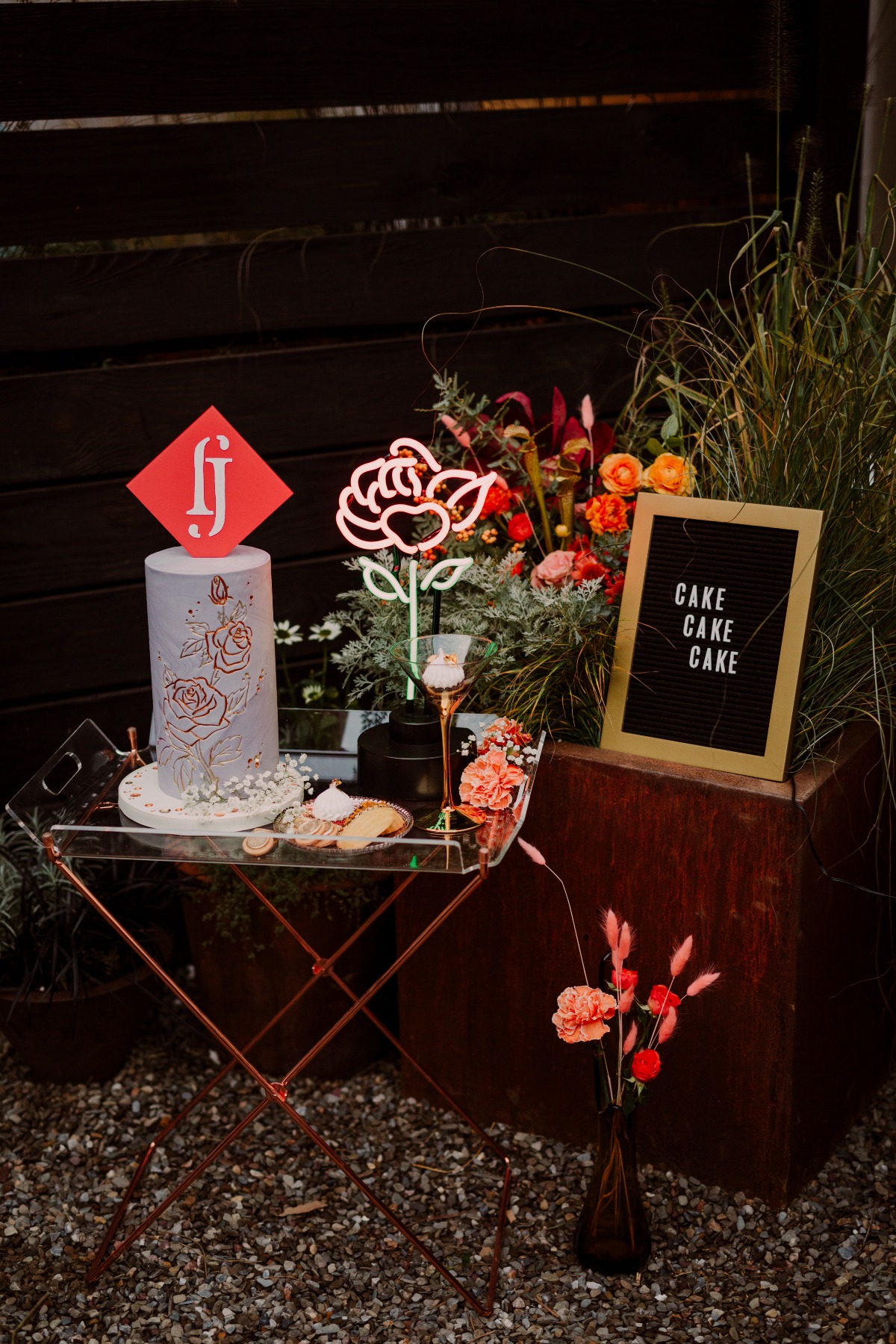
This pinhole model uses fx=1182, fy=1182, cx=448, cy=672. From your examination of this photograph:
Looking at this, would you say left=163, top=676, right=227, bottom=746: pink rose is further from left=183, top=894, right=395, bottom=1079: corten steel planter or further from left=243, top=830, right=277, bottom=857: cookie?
left=183, top=894, right=395, bottom=1079: corten steel planter

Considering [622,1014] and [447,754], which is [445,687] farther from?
[622,1014]

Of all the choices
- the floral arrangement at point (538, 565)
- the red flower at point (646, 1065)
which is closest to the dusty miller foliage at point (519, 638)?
the floral arrangement at point (538, 565)

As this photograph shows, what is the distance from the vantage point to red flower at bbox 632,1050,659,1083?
1.76 m

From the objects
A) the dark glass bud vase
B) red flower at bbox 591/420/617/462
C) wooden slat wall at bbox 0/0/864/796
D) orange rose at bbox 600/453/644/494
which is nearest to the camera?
the dark glass bud vase

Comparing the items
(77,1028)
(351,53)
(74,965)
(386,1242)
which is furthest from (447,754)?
(351,53)

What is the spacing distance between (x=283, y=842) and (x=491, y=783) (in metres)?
0.32

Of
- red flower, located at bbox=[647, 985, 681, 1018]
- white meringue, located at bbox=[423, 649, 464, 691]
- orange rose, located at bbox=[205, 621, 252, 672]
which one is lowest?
red flower, located at bbox=[647, 985, 681, 1018]

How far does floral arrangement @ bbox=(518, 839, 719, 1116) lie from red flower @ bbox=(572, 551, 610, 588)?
1.65ft

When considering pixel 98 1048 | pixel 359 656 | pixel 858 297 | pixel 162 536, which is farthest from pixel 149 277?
pixel 98 1048

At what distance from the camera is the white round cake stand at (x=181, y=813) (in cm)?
169

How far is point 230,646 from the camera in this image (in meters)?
1.69

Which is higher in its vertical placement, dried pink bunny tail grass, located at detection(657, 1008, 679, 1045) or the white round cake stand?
the white round cake stand

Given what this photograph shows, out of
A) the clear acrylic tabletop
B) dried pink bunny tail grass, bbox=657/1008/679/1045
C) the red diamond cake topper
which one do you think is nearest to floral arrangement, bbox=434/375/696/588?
the clear acrylic tabletop

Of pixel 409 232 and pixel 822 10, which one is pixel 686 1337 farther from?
pixel 822 10
